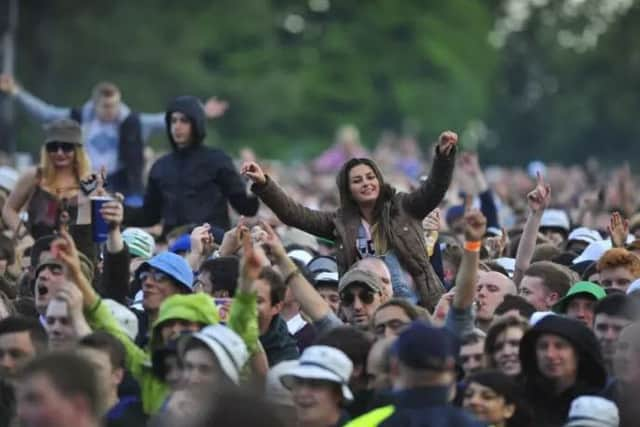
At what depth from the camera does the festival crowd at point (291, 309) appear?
1053cm

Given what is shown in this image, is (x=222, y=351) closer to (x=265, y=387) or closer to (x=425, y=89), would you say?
(x=265, y=387)

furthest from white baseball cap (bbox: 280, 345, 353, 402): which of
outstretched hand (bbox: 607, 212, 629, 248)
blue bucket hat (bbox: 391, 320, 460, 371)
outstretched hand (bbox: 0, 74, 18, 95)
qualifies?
→ outstretched hand (bbox: 0, 74, 18, 95)

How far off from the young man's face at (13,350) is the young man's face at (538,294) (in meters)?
Result: 3.56

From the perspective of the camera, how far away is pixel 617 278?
15.3m

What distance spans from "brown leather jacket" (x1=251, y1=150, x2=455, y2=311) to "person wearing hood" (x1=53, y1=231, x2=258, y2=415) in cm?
261

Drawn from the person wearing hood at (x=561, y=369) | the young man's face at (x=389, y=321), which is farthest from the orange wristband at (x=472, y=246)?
the young man's face at (x=389, y=321)

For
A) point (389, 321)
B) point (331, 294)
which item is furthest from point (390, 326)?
point (331, 294)

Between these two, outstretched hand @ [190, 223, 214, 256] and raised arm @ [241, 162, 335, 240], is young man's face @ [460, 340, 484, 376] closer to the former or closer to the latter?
raised arm @ [241, 162, 335, 240]

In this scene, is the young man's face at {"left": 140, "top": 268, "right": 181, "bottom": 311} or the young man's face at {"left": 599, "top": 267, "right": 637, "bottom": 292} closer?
the young man's face at {"left": 140, "top": 268, "right": 181, "bottom": 311}

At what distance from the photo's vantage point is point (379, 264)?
1418cm

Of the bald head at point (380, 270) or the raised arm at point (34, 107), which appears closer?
the bald head at point (380, 270)

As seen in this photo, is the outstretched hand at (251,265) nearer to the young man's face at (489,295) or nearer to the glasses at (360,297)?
the glasses at (360,297)

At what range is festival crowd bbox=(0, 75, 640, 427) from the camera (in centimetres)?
1053

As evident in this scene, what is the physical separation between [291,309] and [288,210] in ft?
2.04
